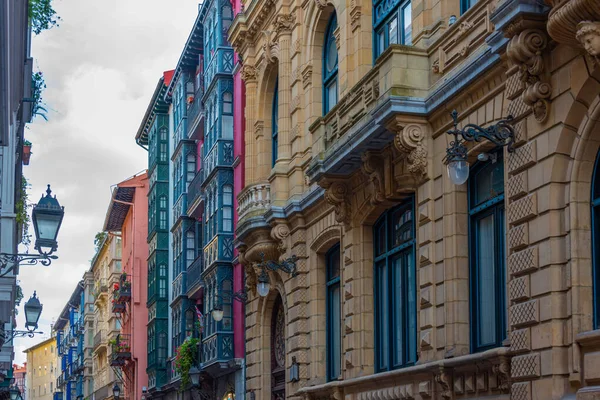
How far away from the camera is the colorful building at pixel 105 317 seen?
2931 inches

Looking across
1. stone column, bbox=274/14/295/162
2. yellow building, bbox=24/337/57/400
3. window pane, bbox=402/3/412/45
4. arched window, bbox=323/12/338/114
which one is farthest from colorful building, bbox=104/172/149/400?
yellow building, bbox=24/337/57/400

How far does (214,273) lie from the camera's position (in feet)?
122

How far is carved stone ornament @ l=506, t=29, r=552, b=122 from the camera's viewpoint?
14.8 metres

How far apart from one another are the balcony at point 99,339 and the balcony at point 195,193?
33.2 meters

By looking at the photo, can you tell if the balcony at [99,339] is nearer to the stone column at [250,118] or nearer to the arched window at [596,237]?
the stone column at [250,118]

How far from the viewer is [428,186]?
19.8 m

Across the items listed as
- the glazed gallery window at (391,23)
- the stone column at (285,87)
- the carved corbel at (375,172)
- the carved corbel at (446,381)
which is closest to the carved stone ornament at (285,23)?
the stone column at (285,87)

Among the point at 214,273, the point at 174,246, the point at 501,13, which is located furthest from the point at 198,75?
the point at 501,13

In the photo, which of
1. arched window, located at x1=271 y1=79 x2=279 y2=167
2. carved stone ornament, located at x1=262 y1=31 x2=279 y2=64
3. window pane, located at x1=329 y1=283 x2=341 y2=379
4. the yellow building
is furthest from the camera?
the yellow building

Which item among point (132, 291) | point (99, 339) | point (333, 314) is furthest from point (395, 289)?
point (99, 339)

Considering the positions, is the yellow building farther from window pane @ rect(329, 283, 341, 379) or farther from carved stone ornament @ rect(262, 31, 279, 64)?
window pane @ rect(329, 283, 341, 379)

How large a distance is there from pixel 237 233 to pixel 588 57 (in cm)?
1849

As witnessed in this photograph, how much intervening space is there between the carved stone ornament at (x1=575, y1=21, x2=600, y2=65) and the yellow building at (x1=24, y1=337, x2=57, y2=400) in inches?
5048

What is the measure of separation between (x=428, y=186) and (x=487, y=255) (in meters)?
2.20
